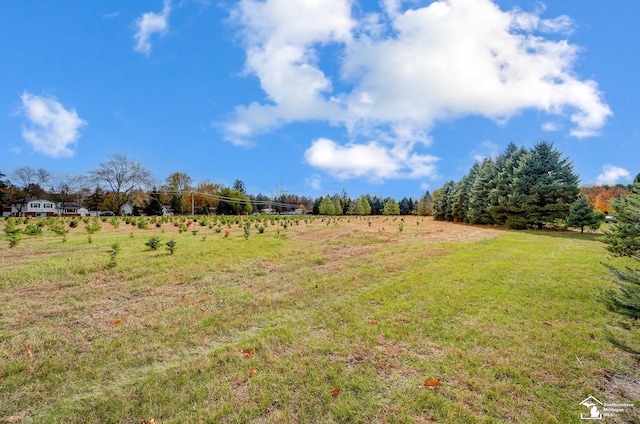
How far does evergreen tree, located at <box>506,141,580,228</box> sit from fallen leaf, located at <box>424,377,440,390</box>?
24886mm

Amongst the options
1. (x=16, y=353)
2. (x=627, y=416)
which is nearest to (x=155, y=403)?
(x=16, y=353)

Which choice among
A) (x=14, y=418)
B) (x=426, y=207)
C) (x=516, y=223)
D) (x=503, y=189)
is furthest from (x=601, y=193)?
(x=14, y=418)

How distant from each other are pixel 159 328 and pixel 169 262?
4724mm

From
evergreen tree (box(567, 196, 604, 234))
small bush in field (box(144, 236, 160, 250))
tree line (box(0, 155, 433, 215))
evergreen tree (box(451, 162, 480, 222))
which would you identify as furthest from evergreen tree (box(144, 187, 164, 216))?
evergreen tree (box(567, 196, 604, 234))

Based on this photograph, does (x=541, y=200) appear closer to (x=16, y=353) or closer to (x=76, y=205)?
(x=16, y=353)

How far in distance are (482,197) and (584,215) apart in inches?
428

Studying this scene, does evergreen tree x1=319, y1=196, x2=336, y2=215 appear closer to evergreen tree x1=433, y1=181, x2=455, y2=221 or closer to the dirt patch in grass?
evergreen tree x1=433, y1=181, x2=455, y2=221

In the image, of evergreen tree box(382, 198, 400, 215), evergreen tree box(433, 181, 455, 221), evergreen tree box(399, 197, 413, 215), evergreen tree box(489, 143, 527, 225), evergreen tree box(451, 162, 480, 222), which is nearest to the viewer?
evergreen tree box(489, 143, 527, 225)

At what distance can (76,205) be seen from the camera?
6794 cm

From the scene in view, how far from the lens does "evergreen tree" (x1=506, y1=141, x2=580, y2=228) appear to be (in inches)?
834

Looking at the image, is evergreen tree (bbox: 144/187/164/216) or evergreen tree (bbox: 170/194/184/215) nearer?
evergreen tree (bbox: 144/187/164/216)

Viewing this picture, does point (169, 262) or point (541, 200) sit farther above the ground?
point (541, 200)

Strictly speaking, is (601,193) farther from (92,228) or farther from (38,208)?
(38,208)

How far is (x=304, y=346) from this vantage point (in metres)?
A: 3.82
